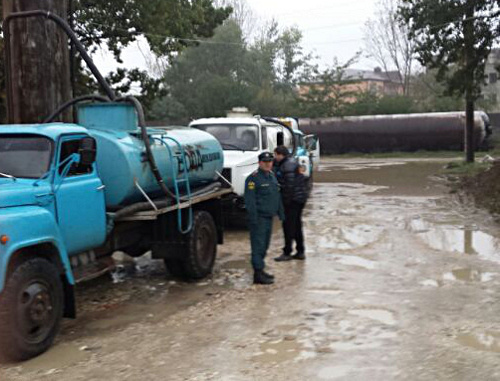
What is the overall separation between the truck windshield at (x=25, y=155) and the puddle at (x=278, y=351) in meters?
2.73

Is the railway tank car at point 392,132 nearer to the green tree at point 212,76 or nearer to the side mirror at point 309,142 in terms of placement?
the green tree at point 212,76

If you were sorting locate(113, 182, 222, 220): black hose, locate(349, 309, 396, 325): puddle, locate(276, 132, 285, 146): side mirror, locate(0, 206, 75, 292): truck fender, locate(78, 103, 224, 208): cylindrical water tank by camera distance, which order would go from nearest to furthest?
locate(0, 206, 75, 292): truck fender
locate(349, 309, 396, 325): puddle
locate(113, 182, 222, 220): black hose
locate(78, 103, 224, 208): cylindrical water tank
locate(276, 132, 285, 146): side mirror

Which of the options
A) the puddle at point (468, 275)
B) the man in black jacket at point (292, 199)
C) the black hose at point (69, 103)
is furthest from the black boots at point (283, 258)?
the black hose at point (69, 103)

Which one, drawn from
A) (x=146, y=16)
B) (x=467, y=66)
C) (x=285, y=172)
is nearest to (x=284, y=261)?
(x=285, y=172)

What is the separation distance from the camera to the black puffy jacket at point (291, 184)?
9547 millimetres

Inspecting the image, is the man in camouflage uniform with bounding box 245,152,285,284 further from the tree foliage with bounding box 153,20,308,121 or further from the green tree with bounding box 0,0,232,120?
the tree foliage with bounding box 153,20,308,121

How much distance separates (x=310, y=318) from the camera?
6.62 meters

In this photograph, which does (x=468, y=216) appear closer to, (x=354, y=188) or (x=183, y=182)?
(x=354, y=188)

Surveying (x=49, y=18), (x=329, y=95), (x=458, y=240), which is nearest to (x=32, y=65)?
(x=49, y=18)

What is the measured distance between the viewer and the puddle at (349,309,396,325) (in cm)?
646

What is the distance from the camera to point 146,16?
57.4 feet

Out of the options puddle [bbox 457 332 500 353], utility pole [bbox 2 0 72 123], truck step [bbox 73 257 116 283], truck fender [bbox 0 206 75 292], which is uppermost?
utility pole [bbox 2 0 72 123]

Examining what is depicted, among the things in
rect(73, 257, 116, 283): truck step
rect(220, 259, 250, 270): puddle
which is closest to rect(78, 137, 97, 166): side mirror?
rect(73, 257, 116, 283): truck step

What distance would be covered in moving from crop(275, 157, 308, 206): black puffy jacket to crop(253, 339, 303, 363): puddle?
153 inches
